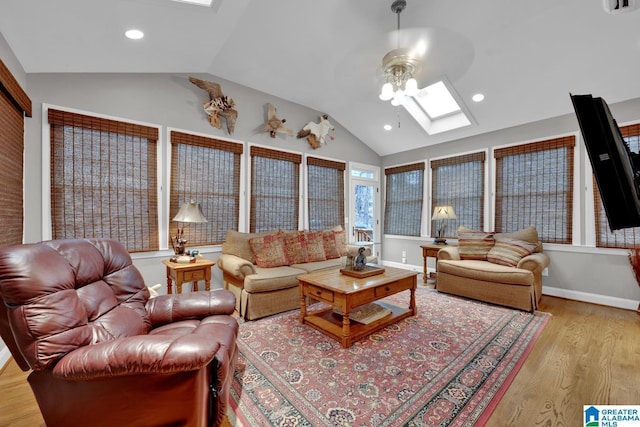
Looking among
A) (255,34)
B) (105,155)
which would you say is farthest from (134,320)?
(255,34)

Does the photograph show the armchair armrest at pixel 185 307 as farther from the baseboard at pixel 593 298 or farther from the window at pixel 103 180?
the baseboard at pixel 593 298

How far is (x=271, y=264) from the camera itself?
11.2ft

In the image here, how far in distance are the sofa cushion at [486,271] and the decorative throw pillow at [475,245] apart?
13cm

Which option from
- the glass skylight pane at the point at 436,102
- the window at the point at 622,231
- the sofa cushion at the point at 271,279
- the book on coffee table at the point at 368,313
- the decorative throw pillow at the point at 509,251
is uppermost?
the glass skylight pane at the point at 436,102

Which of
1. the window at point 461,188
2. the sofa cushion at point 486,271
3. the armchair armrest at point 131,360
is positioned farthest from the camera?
the window at point 461,188

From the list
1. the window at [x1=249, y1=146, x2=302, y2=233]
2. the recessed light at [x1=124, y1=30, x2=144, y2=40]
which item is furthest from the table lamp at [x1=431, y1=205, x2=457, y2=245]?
the recessed light at [x1=124, y1=30, x2=144, y2=40]

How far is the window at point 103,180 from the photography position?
9.03 ft

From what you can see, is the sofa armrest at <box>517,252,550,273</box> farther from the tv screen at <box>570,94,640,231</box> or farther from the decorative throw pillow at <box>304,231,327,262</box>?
the tv screen at <box>570,94,640,231</box>

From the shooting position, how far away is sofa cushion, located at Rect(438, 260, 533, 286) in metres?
3.14

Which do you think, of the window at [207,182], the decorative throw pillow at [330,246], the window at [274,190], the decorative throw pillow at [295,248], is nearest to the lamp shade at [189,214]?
the window at [207,182]

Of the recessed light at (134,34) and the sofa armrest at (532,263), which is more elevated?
the recessed light at (134,34)

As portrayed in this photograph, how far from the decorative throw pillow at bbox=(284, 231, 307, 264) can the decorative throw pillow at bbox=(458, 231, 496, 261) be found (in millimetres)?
2244

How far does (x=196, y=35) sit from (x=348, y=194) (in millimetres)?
3417

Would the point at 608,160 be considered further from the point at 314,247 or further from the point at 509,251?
the point at 314,247
